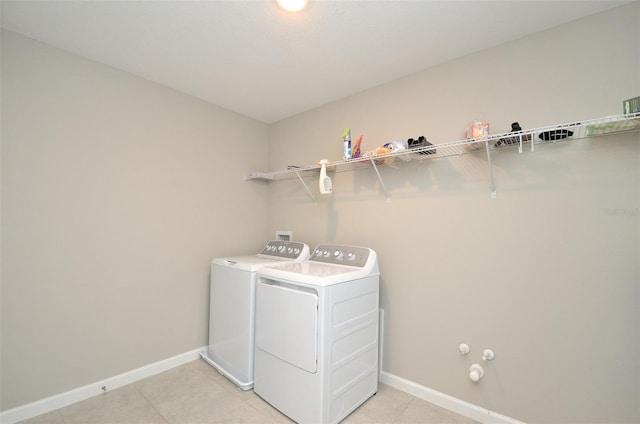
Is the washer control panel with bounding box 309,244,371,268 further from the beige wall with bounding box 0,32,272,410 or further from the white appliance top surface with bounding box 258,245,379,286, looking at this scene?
the beige wall with bounding box 0,32,272,410

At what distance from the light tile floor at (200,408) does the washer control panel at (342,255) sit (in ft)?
3.08

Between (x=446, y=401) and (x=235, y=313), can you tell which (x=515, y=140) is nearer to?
(x=446, y=401)

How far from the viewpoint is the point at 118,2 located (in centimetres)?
144

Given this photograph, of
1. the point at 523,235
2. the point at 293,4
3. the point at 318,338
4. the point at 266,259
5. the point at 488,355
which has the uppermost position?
the point at 293,4

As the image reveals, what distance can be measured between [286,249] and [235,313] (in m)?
0.70

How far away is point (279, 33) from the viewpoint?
166 centimetres

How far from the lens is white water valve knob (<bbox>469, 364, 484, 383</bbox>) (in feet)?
5.30

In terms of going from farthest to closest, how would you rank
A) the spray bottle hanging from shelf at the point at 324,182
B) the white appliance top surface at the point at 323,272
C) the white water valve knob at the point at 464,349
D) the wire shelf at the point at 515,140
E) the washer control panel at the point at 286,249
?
the washer control panel at the point at 286,249
the spray bottle hanging from shelf at the point at 324,182
the white water valve knob at the point at 464,349
the white appliance top surface at the point at 323,272
the wire shelf at the point at 515,140

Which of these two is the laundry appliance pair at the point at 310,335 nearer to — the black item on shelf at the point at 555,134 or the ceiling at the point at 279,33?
the black item on shelf at the point at 555,134

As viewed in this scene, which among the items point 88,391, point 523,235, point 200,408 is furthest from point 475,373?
point 88,391

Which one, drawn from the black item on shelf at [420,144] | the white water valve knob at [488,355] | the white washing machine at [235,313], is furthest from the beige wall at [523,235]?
the white washing machine at [235,313]

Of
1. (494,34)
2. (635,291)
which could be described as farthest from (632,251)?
(494,34)

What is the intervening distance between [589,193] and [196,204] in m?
2.76

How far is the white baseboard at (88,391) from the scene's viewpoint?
63.6 inches
